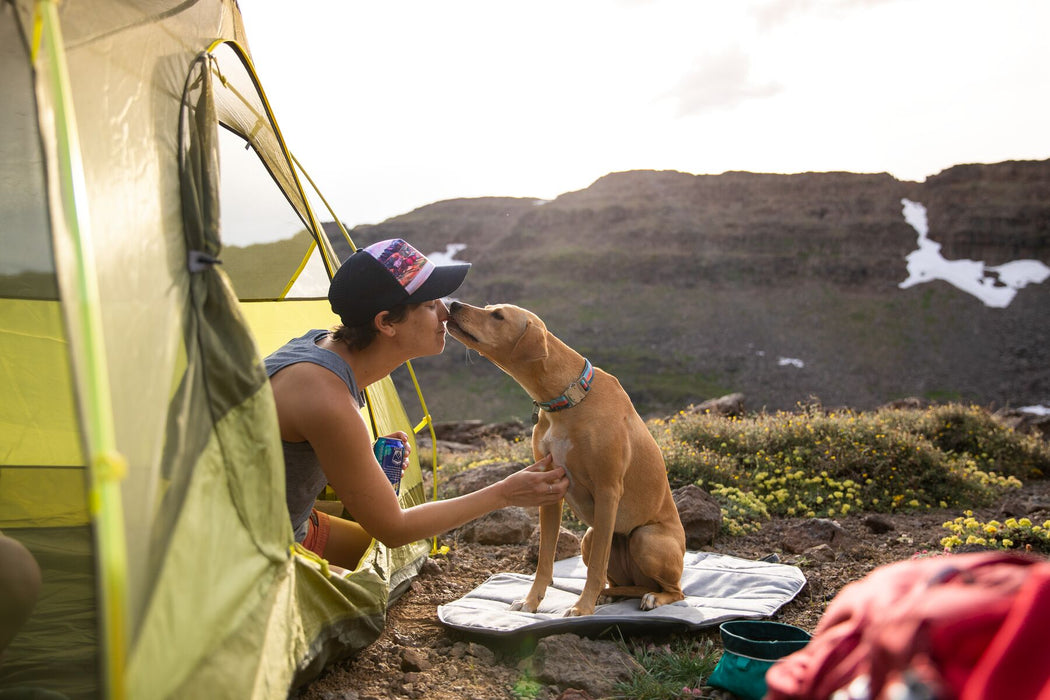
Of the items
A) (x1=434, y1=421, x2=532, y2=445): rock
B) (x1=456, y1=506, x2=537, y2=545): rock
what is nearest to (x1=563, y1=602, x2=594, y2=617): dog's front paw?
(x1=456, y1=506, x2=537, y2=545): rock

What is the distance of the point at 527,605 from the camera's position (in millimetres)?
3820

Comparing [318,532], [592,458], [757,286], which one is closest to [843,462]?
[592,458]

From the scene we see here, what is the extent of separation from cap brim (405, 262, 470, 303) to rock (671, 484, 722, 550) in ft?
9.06

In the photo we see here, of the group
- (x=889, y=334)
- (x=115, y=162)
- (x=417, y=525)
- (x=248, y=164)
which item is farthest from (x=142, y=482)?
(x=889, y=334)

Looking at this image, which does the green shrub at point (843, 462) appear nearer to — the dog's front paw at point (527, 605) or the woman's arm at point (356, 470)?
the dog's front paw at point (527, 605)

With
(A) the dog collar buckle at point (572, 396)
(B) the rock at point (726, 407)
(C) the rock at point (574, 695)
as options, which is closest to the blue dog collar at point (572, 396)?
(A) the dog collar buckle at point (572, 396)

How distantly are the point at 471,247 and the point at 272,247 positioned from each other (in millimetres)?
51307

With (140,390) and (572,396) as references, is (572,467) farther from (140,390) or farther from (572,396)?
(140,390)

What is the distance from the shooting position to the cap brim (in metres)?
3.09

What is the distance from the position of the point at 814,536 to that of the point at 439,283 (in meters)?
3.76

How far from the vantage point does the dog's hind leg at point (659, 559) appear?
12.6 feet

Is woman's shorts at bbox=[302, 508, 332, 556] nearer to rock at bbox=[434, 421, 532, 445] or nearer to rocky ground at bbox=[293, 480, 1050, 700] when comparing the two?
rocky ground at bbox=[293, 480, 1050, 700]

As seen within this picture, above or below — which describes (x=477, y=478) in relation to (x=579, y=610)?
below

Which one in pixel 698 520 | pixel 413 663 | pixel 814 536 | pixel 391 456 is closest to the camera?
pixel 413 663
